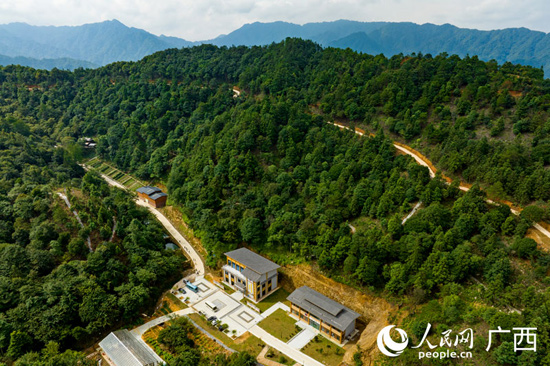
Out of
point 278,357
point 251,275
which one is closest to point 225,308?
point 251,275

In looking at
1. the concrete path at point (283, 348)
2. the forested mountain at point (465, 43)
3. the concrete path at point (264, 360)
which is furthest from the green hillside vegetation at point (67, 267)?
the forested mountain at point (465, 43)

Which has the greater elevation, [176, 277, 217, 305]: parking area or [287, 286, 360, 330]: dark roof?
[287, 286, 360, 330]: dark roof

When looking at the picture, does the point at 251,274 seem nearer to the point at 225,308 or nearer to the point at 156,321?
the point at 225,308

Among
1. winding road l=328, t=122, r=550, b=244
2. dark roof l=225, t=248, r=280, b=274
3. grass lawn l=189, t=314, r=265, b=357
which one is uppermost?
winding road l=328, t=122, r=550, b=244

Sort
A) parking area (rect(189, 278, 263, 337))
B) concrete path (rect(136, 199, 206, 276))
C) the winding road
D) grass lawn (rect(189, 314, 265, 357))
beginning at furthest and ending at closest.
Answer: concrete path (rect(136, 199, 206, 276))
parking area (rect(189, 278, 263, 337))
the winding road
grass lawn (rect(189, 314, 265, 357))

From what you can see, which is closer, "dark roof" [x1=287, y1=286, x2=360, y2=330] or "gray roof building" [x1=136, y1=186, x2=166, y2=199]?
"dark roof" [x1=287, y1=286, x2=360, y2=330]

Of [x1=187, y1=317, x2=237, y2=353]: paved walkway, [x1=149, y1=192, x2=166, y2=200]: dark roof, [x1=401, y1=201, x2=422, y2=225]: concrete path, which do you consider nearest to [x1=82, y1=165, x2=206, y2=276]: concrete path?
[x1=149, y1=192, x2=166, y2=200]: dark roof

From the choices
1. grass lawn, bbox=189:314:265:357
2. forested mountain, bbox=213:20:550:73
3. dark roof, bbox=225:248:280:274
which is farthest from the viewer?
forested mountain, bbox=213:20:550:73

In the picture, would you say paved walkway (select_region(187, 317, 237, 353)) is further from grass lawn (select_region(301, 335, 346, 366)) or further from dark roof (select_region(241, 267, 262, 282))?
dark roof (select_region(241, 267, 262, 282))
